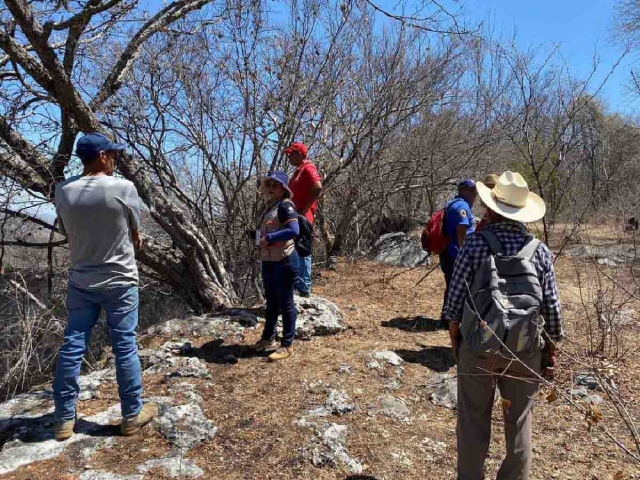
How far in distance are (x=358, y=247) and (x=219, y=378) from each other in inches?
286

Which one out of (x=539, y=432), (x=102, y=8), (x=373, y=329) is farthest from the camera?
(x=373, y=329)

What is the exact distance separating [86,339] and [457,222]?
3.41 m

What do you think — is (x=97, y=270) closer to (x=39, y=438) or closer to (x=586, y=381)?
(x=39, y=438)

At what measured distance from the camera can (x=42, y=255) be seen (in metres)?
6.60

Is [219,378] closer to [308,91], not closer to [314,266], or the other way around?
[308,91]

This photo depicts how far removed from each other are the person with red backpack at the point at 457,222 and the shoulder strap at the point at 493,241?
2402 millimetres

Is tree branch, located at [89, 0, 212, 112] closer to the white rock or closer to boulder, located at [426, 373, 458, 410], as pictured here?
the white rock

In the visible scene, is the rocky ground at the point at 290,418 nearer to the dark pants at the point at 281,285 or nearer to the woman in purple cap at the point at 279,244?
the dark pants at the point at 281,285

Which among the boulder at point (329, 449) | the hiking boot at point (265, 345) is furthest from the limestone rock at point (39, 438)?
the hiking boot at point (265, 345)

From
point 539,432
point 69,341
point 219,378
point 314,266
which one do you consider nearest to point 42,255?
point 219,378

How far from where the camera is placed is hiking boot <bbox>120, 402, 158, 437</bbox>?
3031 mm

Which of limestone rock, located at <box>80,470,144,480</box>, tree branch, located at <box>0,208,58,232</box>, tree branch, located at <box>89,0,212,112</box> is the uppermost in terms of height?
tree branch, located at <box>89,0,212,112</box>

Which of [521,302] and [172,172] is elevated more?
[172,172]

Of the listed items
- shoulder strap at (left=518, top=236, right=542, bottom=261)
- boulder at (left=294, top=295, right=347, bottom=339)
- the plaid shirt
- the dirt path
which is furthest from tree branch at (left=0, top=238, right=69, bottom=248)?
shoulder strap at (left=518, top=236, right=542, bottom=261)
